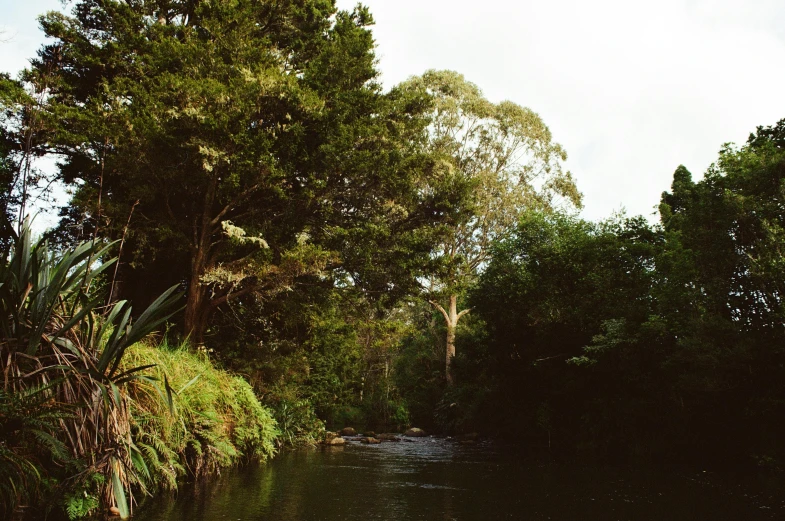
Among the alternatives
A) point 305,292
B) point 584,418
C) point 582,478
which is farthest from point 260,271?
point 584,418

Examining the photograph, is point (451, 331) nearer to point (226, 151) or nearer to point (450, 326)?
point (450, 326)

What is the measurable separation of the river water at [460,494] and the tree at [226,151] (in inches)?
167

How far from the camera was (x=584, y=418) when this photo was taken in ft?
57.5

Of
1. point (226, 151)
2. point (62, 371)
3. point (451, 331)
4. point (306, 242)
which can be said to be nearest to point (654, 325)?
point (306, 242)

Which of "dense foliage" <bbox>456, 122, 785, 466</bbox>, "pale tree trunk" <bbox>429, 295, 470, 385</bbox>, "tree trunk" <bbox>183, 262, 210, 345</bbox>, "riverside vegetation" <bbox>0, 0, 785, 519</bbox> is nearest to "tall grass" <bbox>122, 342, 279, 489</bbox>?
"riverside vegetation" <bbox>0, 0, 785, 519</bbox>

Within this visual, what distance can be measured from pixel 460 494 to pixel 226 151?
7800mm

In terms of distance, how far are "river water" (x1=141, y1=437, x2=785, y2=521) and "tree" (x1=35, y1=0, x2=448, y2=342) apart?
167 inches

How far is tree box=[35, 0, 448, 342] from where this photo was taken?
11.6 metres

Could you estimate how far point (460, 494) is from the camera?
8789 mm

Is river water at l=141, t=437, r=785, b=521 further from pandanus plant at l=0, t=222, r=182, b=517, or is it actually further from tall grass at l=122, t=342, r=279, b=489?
pandanus plant at l=0, t=222, r=182, b=517

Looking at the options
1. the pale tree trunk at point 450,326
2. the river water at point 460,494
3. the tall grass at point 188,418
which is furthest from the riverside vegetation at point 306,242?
the pale tree trunk at point 450,326

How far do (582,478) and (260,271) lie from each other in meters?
7.74

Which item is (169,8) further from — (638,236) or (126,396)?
(638,236)

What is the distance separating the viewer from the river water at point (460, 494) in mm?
6914
